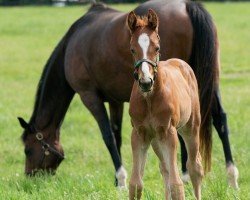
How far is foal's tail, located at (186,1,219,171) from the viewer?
281 inches

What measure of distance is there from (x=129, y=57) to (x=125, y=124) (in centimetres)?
429

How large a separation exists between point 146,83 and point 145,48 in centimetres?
27

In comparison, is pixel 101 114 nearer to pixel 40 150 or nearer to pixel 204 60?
pixel 40 150

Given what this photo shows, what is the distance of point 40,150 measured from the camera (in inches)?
343

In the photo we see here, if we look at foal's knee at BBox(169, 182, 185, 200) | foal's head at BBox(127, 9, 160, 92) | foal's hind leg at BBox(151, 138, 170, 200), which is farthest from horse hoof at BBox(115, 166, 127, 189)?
foal's head at BBox(127, 9, 160, 92)

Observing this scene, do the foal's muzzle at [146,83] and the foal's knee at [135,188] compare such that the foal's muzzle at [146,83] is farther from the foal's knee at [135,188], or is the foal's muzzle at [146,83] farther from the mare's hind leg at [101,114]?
the mare's hind leg at [101,114]

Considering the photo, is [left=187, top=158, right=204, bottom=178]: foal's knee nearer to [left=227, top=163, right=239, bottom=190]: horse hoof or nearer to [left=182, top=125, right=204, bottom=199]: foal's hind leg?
[left=182, top=125, right=204, bottom=199]: foal's hind leg

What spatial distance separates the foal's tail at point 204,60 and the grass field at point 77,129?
20.4 inches

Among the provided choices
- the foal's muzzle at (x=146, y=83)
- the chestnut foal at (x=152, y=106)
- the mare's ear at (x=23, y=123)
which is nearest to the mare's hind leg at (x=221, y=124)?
the mare's ear at (x=23, y=123)

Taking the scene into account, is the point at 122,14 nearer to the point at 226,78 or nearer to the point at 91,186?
the point at 91,186

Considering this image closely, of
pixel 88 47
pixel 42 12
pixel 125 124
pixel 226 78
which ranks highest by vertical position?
pixel 88 47

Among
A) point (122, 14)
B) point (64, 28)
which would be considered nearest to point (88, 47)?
point (122, 14)

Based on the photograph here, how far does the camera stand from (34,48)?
79.2ft

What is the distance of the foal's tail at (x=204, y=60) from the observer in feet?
23.4
